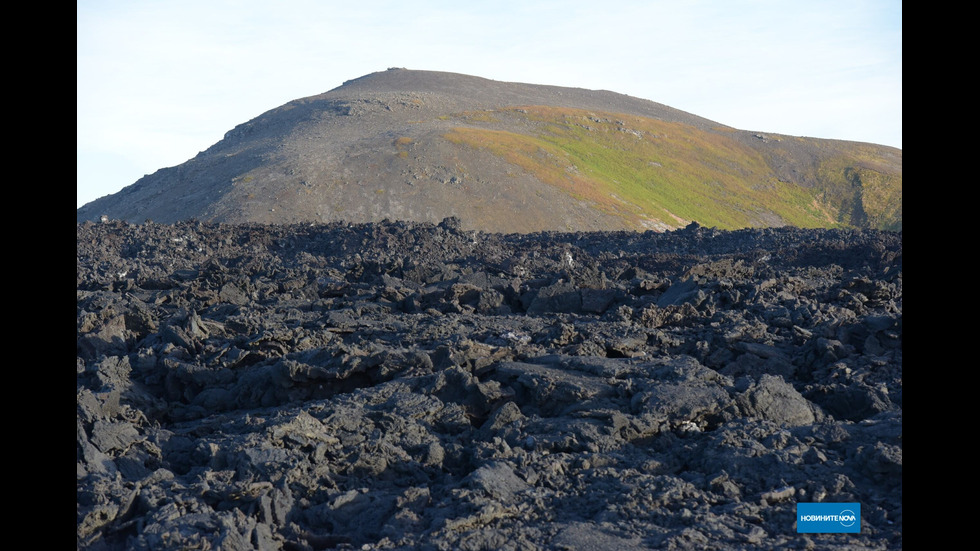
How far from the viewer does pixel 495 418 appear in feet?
29.7

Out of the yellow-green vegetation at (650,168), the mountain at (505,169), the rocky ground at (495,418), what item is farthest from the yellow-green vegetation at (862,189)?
the rocky ground at (495,418)

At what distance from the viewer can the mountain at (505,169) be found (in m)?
52.9

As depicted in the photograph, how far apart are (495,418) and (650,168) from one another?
239 ft

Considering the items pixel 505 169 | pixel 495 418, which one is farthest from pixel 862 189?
pixel 495 418

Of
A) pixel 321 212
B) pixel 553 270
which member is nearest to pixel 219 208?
pixel 321 212

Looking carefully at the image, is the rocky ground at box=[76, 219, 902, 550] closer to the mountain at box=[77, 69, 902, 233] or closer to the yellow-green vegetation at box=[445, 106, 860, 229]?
the mountain at box=[77, 69, 902, 233]

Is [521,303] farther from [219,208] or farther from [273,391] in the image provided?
[219,208]

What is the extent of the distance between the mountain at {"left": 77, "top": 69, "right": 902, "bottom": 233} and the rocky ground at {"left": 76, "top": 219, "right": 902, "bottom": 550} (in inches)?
1371

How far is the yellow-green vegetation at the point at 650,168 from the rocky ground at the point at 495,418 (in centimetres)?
4524

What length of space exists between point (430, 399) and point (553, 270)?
13.8 m

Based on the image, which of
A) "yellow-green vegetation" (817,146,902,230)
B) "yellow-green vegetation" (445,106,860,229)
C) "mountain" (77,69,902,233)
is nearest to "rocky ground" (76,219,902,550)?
"mountain" (77,69,902,233)

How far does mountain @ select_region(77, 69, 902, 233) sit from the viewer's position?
5294 centimetres

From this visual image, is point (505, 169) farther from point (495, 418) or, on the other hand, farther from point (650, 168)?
point (495, 418)
